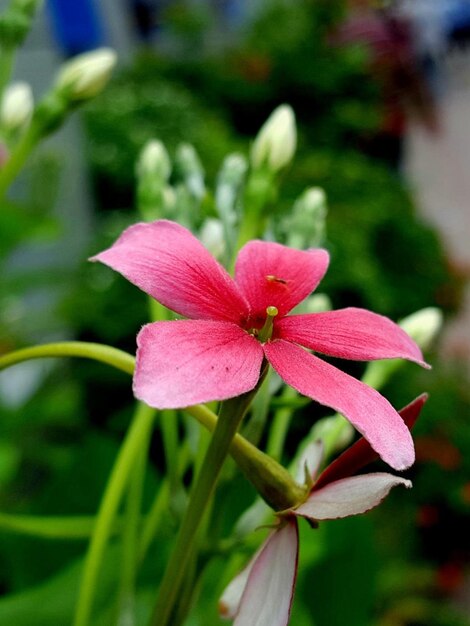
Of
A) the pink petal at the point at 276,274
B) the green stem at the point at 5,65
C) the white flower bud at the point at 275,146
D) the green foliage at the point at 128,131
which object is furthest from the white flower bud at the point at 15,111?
the green foliage at the point at 128,131

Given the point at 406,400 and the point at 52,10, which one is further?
the point at 52,10

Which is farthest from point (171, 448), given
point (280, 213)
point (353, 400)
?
point (280, 213)

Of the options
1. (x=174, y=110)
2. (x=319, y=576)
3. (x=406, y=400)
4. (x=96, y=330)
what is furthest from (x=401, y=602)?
(x=174, y=110)

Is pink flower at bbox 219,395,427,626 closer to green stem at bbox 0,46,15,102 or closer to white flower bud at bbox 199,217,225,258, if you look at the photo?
white flower bud at bbox 199,217,225,258

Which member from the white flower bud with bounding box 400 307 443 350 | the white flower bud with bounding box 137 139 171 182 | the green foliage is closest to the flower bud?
the white flower bud with bounding box 137 139 171 182

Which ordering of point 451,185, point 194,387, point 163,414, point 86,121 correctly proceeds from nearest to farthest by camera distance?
point 194,387 < point 163,414 < point 86,121 < point 451,185

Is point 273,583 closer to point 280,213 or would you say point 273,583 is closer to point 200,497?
point 200,497

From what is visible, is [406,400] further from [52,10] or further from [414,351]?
[414,351]
